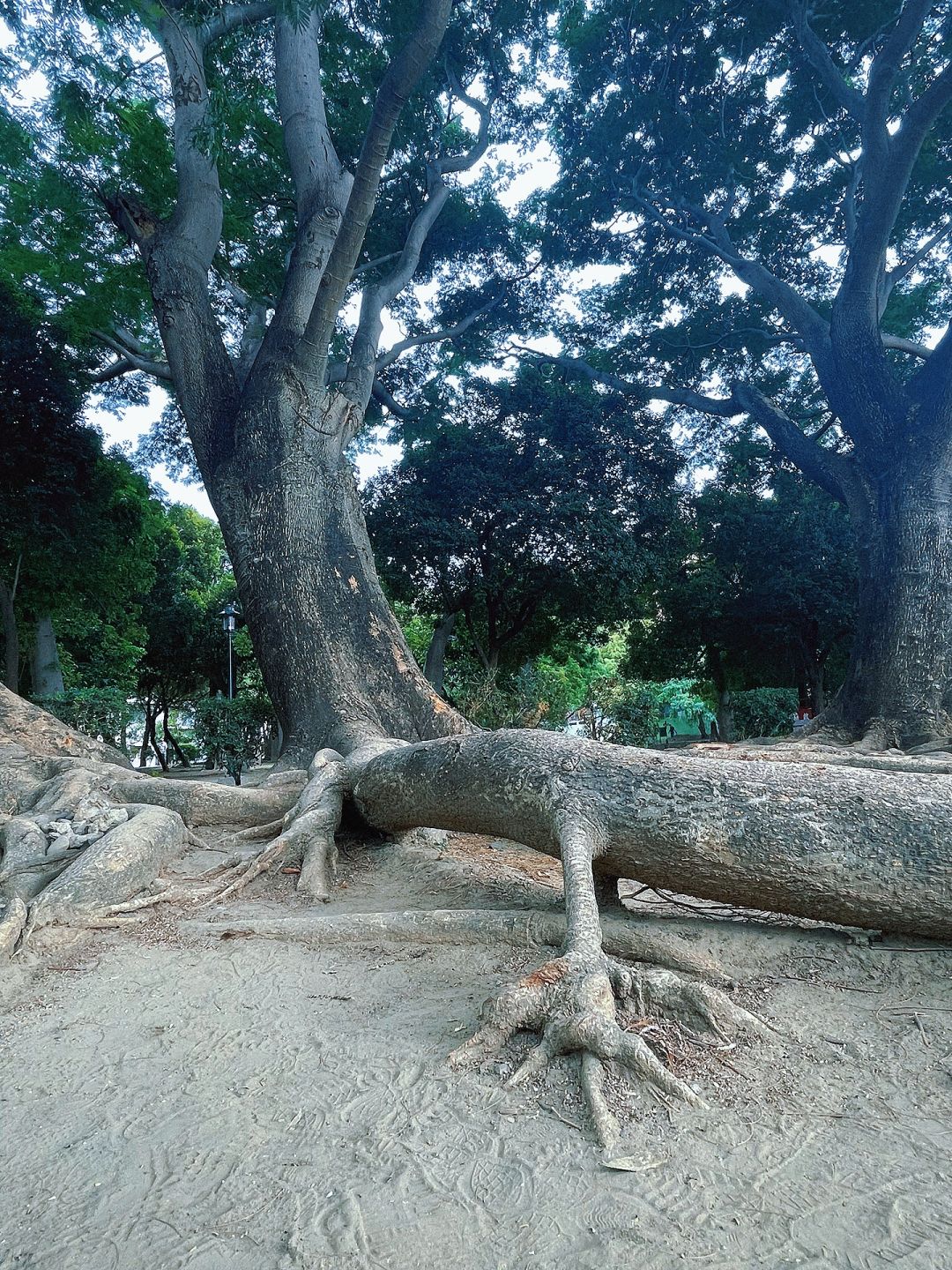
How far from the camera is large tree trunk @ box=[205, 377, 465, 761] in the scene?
634 cm

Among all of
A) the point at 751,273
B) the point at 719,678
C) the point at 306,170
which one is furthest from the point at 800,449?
the point at 719,678

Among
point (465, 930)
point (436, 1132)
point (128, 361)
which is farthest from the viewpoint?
point (128, 361)

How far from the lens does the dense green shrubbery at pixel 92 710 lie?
1158 cm

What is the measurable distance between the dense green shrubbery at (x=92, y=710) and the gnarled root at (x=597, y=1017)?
11.3 metres

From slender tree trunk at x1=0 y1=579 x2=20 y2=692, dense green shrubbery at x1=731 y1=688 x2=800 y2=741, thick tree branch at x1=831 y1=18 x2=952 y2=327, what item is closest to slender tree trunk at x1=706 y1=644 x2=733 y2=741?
dense green shrubbery at x1=731 y1=688 x2=800 y2=741

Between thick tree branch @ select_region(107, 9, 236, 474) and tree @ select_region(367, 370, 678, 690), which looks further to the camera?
tree @ select_region(367, 370, 678, 690)

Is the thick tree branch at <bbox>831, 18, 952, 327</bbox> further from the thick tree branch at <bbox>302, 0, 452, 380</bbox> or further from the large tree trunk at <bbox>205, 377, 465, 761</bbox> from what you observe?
the large tree trunk at <bbox>205, 377, 465, 761</bbox>

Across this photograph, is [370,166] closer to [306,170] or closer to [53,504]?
[306,170]

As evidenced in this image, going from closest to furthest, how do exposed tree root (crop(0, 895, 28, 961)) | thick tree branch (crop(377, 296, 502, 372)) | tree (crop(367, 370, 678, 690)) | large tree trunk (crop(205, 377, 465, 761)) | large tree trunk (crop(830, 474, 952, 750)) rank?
exposed tree root (crop(0, 895, 28, 961))
large tree trunk (crop(205, 377, 465, 761))
large tree trunk (crop(830, 474, 952, 750))
thick tree branch (crop(377, 296, 502, 372))
tree (crop(367, 370, 678, 690))

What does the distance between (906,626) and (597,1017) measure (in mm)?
7649

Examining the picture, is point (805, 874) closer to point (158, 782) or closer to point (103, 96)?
point (158, 782)

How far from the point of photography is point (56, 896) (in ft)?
11.1

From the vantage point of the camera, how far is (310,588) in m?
6.69

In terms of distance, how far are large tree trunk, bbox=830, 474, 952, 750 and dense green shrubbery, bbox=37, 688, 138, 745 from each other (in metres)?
11.4
